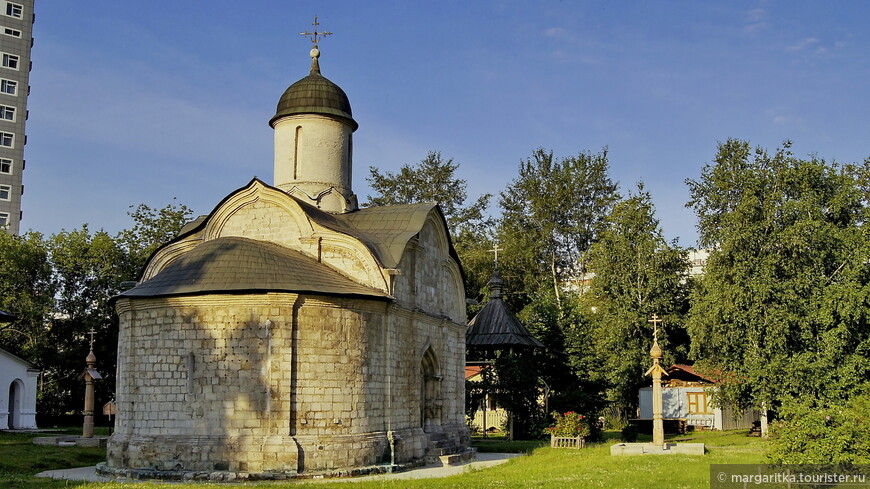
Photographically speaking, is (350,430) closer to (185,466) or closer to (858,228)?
(185,466)

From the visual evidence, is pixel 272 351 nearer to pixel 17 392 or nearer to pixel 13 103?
pixel 17 392

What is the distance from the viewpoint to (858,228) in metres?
25.1

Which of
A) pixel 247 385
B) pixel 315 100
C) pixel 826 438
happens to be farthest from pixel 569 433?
pixel 315 100

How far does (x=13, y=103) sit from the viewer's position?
53219 millimetres

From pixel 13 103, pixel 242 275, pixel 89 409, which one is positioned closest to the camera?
pixel 242 275

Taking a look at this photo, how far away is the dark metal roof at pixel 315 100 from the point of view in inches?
768

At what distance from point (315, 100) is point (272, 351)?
7338 millimetres

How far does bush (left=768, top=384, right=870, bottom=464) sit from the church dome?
12393mm

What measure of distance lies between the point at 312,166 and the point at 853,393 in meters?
15.8

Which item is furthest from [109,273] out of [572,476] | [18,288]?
[572,476]

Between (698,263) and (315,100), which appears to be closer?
(315,100)

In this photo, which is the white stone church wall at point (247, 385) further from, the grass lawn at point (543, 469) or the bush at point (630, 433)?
the bush at point (630, 433)

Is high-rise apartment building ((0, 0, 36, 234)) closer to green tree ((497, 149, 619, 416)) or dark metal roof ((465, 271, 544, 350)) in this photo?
green tree ((497, 149, 619, 416))

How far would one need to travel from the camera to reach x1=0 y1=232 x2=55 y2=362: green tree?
32.5m
